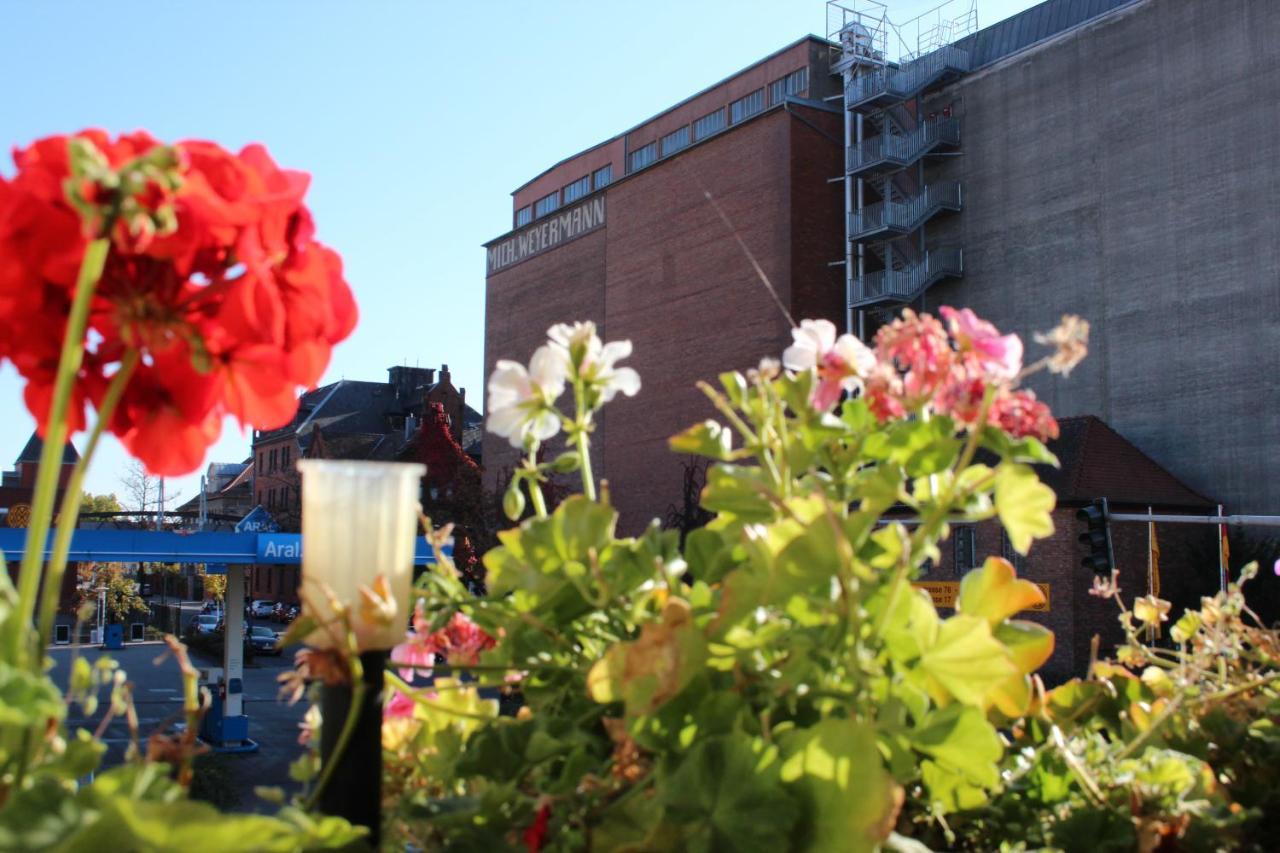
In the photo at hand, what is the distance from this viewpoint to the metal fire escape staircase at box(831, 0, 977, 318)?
3061 centimetres

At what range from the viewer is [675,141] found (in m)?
39.9

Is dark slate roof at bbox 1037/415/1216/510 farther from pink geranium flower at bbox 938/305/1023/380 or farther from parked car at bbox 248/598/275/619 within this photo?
parked car at bbox 248/598/275/619

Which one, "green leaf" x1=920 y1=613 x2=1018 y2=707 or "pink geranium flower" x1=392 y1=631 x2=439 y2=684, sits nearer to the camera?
"green leaf" x1=920 y1=613 x2=1018 y2=707

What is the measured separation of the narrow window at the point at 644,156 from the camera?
1610 inches

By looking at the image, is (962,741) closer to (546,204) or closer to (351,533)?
(351,533)

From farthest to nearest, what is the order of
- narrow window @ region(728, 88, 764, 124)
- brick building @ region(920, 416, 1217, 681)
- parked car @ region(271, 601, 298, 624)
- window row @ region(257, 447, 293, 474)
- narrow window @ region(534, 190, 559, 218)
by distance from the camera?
window row @ region(257, 447, 293, 474)
parked car @ region(271, 601, 298, 624)
narrow window @ region(534, 190, 559, 218)
narrow window @ region(728, 88, 764, 124)
brick building @ region(920, 416, 1217, 681)

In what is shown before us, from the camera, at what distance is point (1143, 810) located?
0.96 metres

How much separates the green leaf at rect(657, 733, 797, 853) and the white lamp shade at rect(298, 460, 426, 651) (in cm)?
23

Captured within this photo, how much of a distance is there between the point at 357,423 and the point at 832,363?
205 ft

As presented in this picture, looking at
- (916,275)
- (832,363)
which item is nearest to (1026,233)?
(916,275)

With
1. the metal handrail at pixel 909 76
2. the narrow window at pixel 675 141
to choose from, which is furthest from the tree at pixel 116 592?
the metal handrail at pixel 909 76

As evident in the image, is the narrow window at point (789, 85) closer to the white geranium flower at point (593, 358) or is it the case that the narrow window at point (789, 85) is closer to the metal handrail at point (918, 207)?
the metal handrail at point (918, 207)

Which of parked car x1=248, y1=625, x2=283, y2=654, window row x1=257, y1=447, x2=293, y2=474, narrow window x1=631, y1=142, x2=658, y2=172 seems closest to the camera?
narrow window x1=631, y1=142, x2=658, y2=172

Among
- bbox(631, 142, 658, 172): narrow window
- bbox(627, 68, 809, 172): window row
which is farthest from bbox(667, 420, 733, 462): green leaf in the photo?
bbox(631, 142, 658, 172): narrow window
